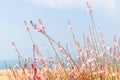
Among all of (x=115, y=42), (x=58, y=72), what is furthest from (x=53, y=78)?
(x=115, y=42)

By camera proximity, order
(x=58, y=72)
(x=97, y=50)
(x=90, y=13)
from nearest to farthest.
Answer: (x=90, y=13) → (x=97, y=50) → (x=58, y=72)

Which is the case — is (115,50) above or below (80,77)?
above

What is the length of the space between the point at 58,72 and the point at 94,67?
0.80 m

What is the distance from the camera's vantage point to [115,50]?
16.0 ft

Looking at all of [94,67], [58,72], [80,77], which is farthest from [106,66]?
[58,72]

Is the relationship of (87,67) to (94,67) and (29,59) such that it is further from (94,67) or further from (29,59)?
(29,59)

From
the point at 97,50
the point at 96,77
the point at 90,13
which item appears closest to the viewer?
the point at 90,13

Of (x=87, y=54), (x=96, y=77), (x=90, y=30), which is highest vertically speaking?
(x=90, y=30)

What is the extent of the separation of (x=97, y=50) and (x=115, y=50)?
0.30 m

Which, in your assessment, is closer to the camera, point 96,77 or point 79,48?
point 96,77

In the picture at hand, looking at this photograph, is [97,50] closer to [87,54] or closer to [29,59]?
[87,54]

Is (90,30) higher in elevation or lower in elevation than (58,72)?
higher

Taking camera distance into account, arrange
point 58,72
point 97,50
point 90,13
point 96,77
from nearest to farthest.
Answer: point 90,13
point 96,77
point 97,50
point 58,72

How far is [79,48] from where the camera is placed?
531 cm
